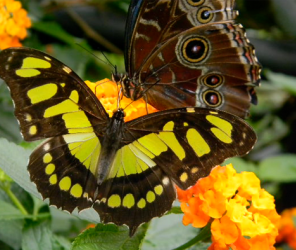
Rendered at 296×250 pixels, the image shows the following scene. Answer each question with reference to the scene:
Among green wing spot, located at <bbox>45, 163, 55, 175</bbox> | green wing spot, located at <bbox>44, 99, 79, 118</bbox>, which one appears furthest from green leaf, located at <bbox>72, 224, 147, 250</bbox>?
green wing spot, located at <bbox>44, 99, 79, 118</bbox>

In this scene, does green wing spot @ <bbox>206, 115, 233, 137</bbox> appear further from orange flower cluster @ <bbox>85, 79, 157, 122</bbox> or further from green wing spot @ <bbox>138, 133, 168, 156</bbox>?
orange flower cluster @ <bbox>85, 79, 157, 122</bbox>

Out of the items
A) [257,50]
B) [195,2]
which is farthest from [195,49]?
[257,50]

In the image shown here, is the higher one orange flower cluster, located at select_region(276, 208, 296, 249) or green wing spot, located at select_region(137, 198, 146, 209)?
green wing spot, located at select_region(137, 198, 146, 209)

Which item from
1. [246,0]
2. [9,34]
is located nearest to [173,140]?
[9,34]

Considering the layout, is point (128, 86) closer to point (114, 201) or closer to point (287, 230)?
point (114, 201)

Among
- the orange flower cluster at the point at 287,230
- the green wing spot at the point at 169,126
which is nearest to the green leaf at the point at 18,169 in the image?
the green wing spot at the point at 169,126

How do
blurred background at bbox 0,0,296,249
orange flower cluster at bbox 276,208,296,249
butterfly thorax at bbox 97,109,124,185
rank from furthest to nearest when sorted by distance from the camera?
orange flower cluster at bbox 276,208,296,249
blurred background at bbox 0,0,296,249
butterfly thorax at bbox 97,109,124,185
